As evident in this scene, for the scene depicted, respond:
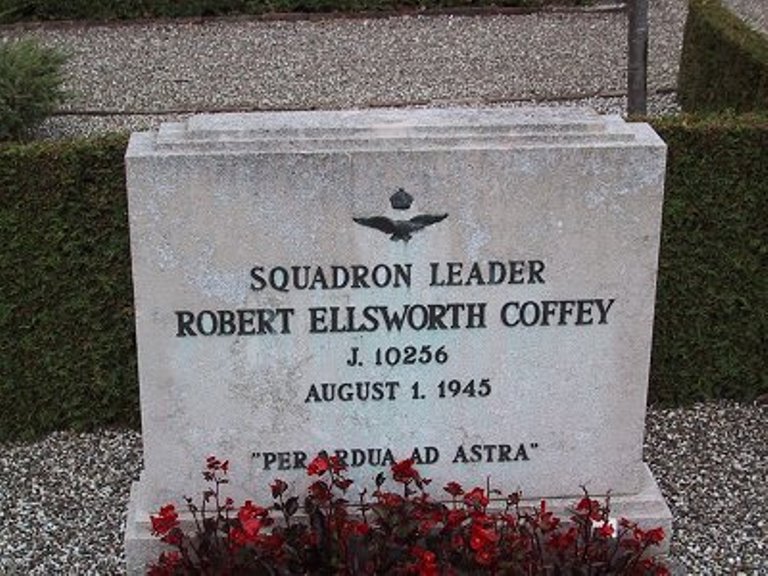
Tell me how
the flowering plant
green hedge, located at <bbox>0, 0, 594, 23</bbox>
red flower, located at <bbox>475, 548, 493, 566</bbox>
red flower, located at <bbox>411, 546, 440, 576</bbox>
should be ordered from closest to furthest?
red flower, located at <bbox>411, 546, 440, 576</bbox>
red flower, located at <bbox>475, 548, 493, 566</bbox>
the flowering plant
green hedge, located at <bbox>0, 0, 594, 23</bbox>

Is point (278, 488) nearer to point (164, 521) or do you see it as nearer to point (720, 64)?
point (164, 521)

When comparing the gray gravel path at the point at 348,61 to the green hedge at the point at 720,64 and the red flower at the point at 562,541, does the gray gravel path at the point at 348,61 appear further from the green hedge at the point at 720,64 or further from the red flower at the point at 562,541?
the red flower at the point at 562,541

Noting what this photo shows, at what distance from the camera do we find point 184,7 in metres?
15.8

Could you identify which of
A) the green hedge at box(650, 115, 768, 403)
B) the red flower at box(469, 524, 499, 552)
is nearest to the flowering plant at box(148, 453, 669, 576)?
the red flower at box(469, 524, 499, 552)

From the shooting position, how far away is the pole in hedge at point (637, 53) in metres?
9.99

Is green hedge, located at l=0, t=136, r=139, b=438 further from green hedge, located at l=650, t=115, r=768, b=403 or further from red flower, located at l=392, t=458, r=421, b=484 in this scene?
green hedge, located at l=650, t=115, r=768, b=403

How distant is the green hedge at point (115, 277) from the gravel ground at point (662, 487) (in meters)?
0.20

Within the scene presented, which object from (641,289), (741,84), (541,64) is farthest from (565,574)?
(541,64)

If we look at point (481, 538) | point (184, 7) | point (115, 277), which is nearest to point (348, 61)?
point (184, 7)

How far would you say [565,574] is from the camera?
4594 millimetres

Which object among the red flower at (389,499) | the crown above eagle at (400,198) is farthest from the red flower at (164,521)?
the crown above eagle at (400,198)

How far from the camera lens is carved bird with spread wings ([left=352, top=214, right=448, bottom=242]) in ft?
15.0

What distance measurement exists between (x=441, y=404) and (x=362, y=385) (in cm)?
31

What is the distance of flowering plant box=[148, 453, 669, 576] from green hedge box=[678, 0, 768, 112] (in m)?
5.06
